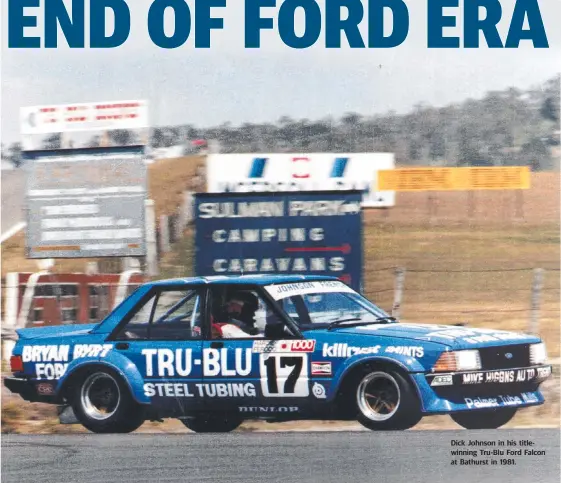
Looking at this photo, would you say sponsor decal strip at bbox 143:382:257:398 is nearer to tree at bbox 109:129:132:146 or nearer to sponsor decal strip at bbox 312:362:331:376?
sponsor decal strip at bbox 312:362:331:376

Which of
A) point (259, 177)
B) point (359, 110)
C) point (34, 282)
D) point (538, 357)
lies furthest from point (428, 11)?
point (34, 282)

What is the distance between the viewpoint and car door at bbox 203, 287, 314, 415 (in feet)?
26.1

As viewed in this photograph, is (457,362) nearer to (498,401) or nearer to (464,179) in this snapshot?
(498,401)

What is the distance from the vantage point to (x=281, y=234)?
9.53 metres

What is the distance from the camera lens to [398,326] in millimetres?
8234

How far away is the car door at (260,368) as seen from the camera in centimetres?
797

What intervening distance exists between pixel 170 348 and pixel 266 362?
818 mm

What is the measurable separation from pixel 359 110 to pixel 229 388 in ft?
9.04

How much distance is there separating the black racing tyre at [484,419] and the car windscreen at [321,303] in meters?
1.03

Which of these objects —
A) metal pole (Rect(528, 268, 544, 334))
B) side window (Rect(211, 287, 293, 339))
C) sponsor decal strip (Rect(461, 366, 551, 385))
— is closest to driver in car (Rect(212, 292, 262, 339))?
side window (Rect(211, 287, 293, 339))

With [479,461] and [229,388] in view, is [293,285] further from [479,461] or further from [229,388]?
[479,461]

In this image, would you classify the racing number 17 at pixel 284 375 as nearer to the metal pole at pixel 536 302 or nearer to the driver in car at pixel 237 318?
the driver in car at pixel 237 318

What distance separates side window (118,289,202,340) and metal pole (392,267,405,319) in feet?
6.19

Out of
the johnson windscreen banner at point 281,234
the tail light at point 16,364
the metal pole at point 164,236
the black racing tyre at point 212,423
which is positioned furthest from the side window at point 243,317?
the tail light at point 16,364
